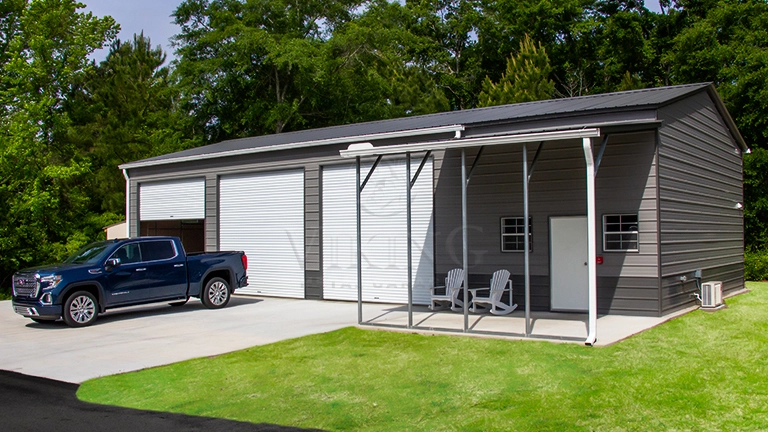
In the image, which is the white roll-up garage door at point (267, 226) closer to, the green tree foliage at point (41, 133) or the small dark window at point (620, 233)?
the small dark window at point (620, 233)

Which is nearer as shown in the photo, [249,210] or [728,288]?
[728,288]

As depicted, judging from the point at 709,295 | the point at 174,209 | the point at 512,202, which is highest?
the point at 174,209

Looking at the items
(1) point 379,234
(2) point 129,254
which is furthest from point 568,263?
(2) point 129,254

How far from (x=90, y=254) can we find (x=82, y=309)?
1.23 m

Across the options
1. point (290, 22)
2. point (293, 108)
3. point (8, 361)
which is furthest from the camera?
point (290, 22)

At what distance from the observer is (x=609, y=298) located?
1224cm

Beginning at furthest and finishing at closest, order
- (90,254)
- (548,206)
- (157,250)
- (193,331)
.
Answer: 1. (157,250)
2. (90,254)
3. (548,206)
4. (193,331)

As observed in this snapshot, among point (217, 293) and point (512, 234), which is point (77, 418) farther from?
point (512, 234)

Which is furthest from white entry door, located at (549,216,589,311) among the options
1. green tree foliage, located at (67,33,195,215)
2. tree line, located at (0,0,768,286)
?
green tree foliage, located at (67,33,195,215)

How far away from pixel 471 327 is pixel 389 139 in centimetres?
567

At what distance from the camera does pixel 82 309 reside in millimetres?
12547

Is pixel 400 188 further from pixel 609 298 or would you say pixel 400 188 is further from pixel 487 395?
pixel 487 395

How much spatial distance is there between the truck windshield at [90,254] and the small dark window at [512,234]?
26.2ft

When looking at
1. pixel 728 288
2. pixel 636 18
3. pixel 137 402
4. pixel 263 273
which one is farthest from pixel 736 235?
pixel 636 18
